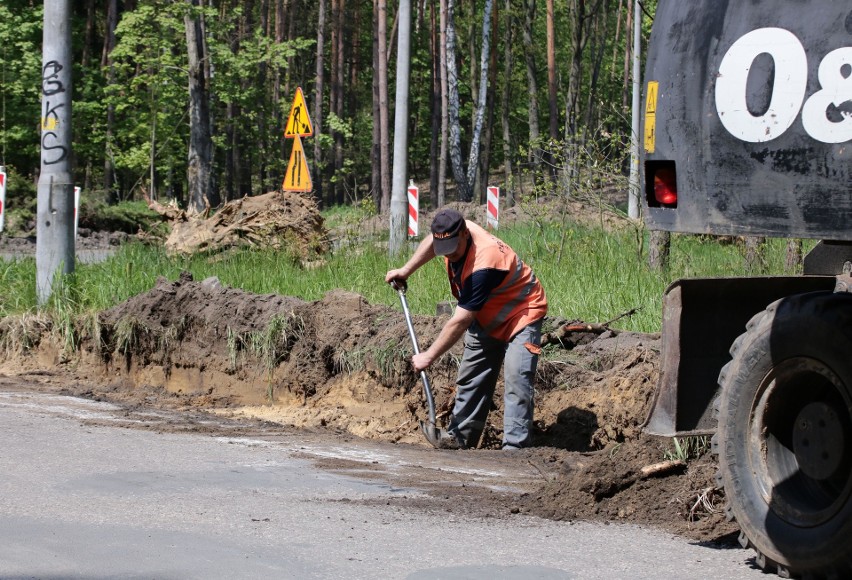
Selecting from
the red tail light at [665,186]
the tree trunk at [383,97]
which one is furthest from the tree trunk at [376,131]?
the red tail light at [665,186]

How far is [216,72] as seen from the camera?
104ft

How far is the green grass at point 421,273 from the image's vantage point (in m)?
11.0

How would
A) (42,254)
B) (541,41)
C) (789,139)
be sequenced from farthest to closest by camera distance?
(541,41) → (42,254) → (789,139)

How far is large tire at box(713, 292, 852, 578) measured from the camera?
13.3 feet

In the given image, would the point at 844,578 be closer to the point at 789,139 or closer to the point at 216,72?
the point at 789,139

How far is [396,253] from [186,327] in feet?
15.9

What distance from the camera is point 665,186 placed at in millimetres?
4574

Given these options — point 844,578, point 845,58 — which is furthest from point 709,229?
point 844,578

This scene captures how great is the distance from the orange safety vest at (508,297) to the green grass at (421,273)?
201 cm

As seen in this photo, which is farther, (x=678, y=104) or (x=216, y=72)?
(x=216, y=72)

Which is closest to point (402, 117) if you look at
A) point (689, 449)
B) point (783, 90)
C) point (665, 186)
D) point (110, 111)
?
point (689, 449)

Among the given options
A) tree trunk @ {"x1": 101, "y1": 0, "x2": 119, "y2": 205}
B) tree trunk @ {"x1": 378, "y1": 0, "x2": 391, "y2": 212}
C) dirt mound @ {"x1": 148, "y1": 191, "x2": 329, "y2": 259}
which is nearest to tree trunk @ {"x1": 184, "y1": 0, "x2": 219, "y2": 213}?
dirt mound @ {"x1": 148, "y1": 191, "x2": 329, "y2": 259}

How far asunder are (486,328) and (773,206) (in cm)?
426

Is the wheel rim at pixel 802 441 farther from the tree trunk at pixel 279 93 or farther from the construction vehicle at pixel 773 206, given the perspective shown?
the tree trunk at pixel 279 93
